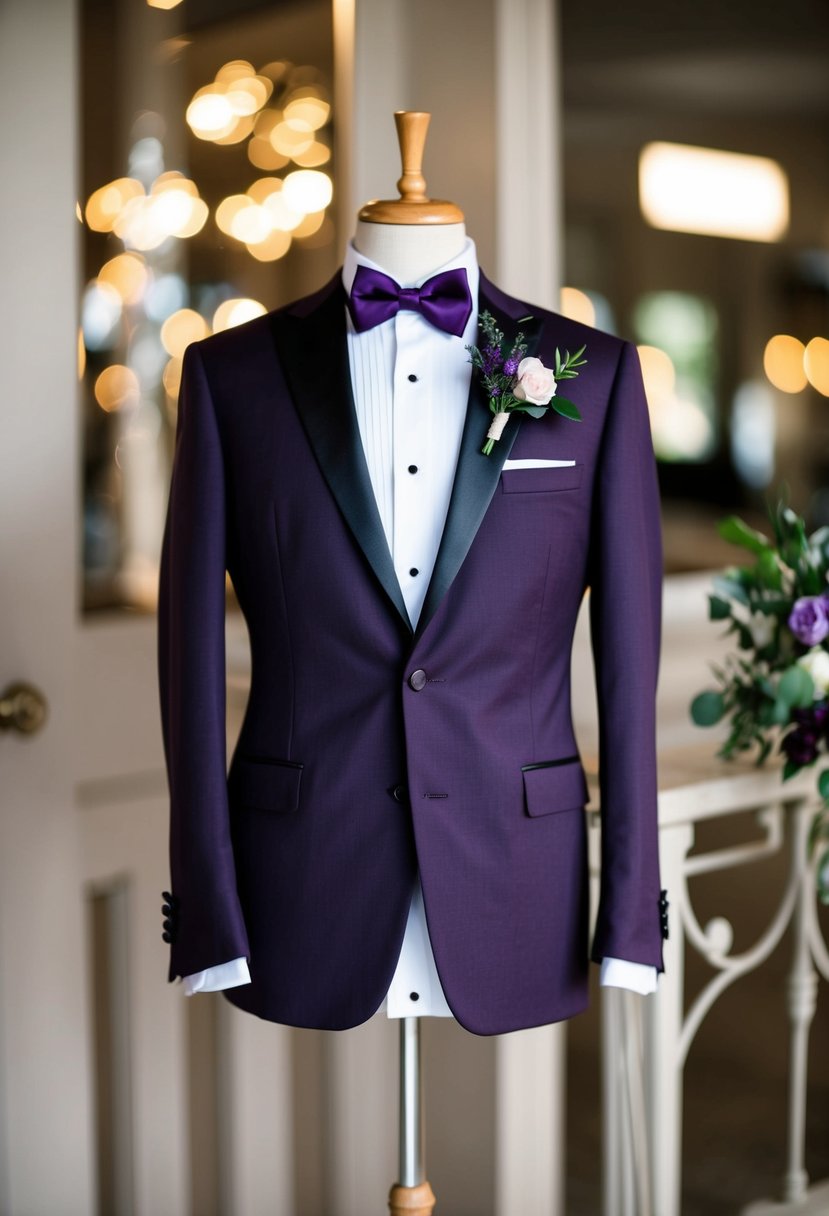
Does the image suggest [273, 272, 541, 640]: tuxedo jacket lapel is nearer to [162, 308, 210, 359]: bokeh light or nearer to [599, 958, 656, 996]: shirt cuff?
[599, 958, 656, 996]: shirt cuff

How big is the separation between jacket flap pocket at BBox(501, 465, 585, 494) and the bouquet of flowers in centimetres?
47

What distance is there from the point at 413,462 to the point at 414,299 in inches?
6.3

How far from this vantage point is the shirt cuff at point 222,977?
1.28 m

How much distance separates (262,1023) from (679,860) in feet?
2.81

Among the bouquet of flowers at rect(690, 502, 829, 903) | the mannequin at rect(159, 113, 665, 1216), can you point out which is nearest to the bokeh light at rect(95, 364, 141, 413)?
the mannequin at rect(159, 113, 665, 1216)

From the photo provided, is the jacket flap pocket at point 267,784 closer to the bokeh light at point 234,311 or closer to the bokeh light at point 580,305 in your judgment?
the bokeh light at point 234,311

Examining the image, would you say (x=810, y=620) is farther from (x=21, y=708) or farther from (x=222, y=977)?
(x=21, y=708)

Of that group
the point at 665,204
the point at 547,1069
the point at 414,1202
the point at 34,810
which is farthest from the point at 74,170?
the point at 665,204

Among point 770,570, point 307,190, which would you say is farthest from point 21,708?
point 307,190

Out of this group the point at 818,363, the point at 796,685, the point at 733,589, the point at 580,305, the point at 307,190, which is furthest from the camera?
the point at 580,305

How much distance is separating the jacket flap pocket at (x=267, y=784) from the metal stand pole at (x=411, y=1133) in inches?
11.5

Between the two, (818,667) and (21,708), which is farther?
(21,708)

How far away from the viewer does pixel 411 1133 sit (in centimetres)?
143

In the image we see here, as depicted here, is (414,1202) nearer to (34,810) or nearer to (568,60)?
(34,810)
